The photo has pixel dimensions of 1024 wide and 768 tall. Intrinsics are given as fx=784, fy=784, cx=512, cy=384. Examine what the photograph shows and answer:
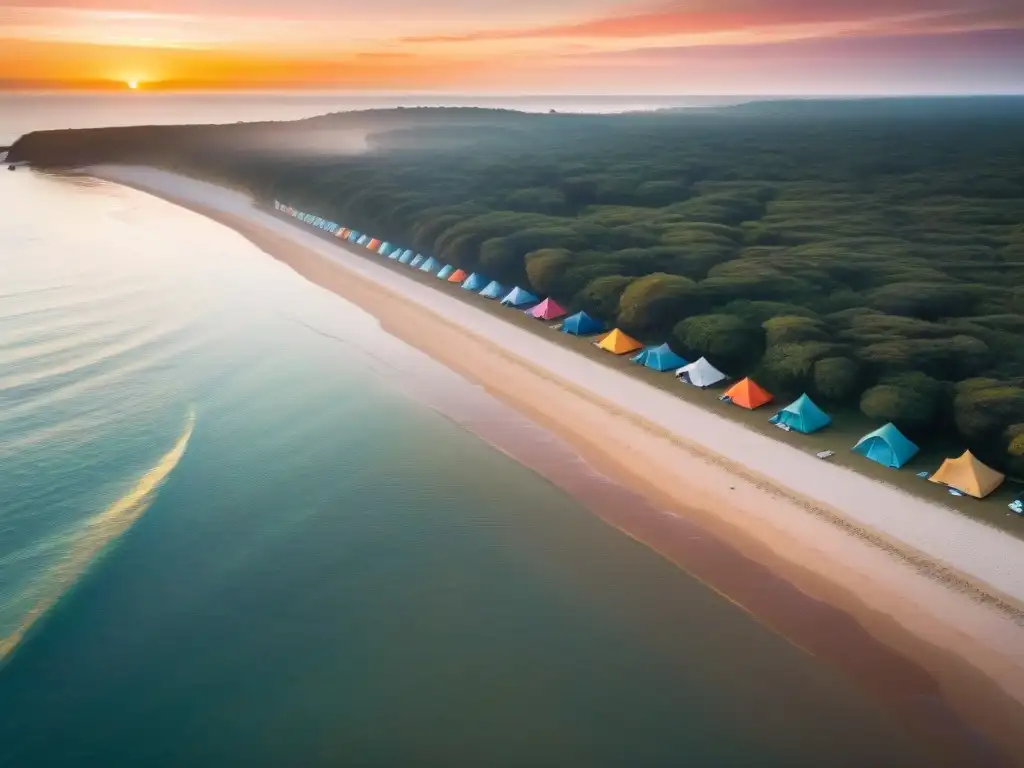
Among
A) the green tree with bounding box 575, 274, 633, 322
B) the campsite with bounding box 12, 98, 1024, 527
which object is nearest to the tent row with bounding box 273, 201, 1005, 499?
the campsite with bounding box 12, 98, 1024, 527

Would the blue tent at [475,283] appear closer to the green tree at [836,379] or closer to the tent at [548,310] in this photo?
the tent at [548,310]

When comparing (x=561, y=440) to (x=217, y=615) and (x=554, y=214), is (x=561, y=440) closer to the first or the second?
(x=217, y=615)

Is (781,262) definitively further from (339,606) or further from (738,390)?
(339,606)

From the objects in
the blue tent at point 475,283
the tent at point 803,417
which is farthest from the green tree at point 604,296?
the tent at point 803,417

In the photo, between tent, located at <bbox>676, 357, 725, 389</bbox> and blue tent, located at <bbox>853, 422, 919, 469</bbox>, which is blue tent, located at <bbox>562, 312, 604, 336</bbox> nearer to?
tent, located at <bbox>676, 357, 725, 389</bbox>

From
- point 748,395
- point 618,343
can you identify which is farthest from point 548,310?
point 748,395
